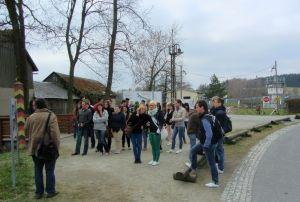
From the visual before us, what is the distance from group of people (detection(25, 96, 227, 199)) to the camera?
28.5 feet

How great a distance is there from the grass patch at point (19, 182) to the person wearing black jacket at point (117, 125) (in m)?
3.55

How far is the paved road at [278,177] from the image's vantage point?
8959 millimetres

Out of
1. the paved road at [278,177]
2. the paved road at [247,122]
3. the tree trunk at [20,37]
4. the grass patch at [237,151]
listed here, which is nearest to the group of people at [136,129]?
the paved road at [278,177]

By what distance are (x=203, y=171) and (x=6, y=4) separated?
14.1 meters

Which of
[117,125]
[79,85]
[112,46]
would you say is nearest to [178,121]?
[117,125]

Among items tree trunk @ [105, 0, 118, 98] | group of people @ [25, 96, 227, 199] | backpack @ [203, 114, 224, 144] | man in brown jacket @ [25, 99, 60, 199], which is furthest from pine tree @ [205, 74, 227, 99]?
man in brown jacket @ [25, 99, 60, 199]

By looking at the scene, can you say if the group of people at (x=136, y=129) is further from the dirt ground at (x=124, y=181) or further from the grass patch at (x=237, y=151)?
the grass patch at (x=237, y=151)

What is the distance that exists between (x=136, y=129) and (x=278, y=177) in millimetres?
4032

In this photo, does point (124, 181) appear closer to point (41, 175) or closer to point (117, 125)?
point (41, 175)

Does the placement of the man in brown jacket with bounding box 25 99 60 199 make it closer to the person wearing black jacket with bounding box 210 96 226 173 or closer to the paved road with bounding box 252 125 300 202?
the paved road with bounding box 252 125 300 202

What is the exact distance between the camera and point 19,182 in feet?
32.8

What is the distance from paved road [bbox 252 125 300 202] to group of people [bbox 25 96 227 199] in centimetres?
105

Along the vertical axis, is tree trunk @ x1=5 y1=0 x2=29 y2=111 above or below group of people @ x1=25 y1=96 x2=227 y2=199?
above

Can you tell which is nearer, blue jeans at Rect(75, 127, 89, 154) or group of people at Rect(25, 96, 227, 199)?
group of people at Rect(25, 96, 227, 199)
